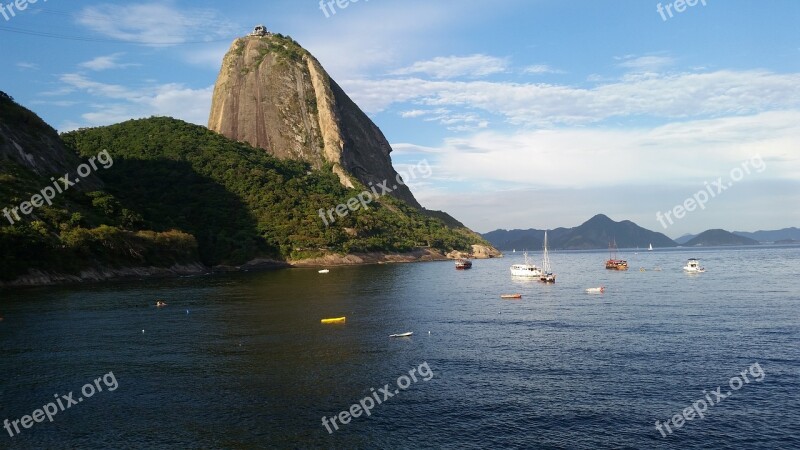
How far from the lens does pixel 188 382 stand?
4066 centimetres

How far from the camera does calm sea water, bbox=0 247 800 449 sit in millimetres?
30797

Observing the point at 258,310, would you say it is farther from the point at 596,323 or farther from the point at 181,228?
the point at 181,228

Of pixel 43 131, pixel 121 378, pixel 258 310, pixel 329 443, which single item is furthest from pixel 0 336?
pixel 43 131

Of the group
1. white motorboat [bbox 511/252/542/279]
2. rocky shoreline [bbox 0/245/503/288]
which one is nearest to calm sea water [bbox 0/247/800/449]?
rocky shoreline [bbox 0/245/503/288]

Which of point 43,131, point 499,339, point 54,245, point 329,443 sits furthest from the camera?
point 43,131

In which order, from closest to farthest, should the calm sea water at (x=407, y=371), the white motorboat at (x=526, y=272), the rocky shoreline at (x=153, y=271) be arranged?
the calm sea water at (x=407, y=371) → the rocky shoreline at (x=153, y=271) → the white motorboat at (x=526, y=272)

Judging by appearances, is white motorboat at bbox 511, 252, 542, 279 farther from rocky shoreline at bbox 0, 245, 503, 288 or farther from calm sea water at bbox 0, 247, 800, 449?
rocky shoreline at bbox 0, 245, 503, 288

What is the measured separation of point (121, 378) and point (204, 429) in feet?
47.5

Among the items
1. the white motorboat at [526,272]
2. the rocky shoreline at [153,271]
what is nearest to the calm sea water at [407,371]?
the rocky shoreline at [153,271]

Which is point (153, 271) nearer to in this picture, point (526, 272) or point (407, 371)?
point (526, 272)

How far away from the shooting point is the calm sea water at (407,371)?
30.8m

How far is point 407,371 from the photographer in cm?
4331

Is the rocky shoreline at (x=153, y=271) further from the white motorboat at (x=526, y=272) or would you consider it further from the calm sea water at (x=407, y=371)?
the white motorboat at (x=526, y=272)

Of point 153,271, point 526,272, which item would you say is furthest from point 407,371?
point 153,271
